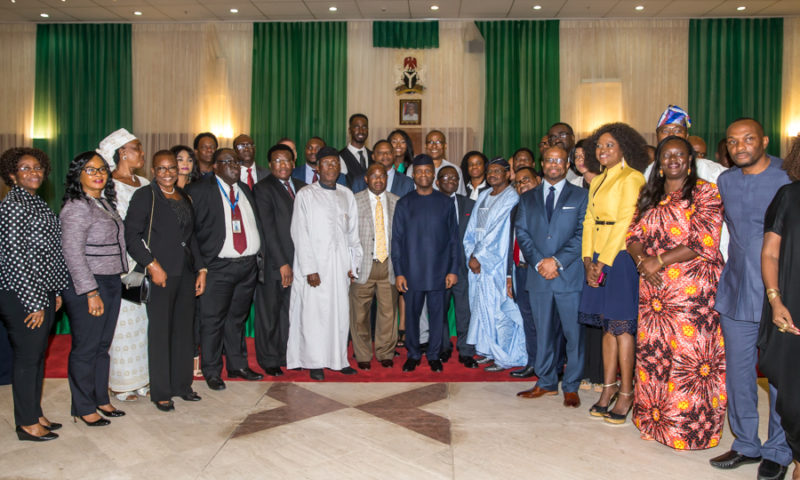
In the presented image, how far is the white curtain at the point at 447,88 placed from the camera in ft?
31.7

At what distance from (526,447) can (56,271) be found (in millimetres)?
2915

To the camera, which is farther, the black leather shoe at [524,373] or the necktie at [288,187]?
the necktie at [288,187]

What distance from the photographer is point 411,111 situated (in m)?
9.69

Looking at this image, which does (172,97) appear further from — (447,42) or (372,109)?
(447,42)

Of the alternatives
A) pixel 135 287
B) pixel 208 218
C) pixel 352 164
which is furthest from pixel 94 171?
pixel 352 164

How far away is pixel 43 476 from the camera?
3.13 m

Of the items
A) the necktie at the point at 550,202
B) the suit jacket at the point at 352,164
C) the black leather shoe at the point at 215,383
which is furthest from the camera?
the suit jacket at the point at 352,164

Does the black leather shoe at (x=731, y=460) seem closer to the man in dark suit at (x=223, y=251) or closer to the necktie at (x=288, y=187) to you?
the man in dark suit at (x=223, y=251)

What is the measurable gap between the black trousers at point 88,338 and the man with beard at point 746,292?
11.8 ft

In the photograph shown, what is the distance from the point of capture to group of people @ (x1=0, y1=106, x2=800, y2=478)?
10.5 feet

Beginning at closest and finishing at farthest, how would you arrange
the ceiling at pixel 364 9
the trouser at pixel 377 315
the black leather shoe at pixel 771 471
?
1. the black leather shoe at pixel 771 471
2. the trouser at pixel 377 315
3. the ceiling at pixel 364 9

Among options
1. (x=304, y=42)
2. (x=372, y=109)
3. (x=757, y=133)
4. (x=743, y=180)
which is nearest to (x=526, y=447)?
(x=743, y=180)

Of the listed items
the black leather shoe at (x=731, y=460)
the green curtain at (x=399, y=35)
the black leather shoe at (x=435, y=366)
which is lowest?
the black leather shoe at (x=731, y=460)

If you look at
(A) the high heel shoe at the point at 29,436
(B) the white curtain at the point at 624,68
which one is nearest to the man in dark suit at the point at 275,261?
(A) the high heel shoe at the point at 29,436
